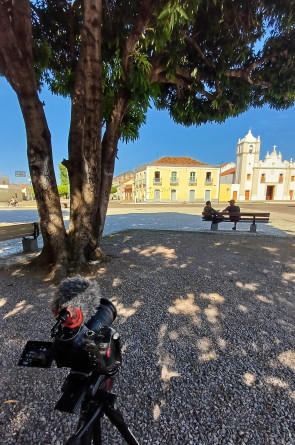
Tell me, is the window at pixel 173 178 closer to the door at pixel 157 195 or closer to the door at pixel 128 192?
the door at pixel 157 195

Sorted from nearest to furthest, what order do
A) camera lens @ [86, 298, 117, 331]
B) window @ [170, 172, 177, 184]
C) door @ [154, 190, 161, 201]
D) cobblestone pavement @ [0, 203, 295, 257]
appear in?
camera lens @ [86, 298, 117, 331], cobblestone pavement @ [0, 203, 295, 257], window @ [170, 172, 177, 184], door @ [154, 190, 161, 201]

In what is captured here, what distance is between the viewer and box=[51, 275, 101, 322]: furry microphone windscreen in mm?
852

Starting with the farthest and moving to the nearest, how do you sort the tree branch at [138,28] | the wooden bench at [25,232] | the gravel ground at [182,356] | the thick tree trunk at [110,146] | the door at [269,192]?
1. the door at [269,192]
2. the wooden bench at [25,232]
3. the thick tree trunk at [110,146]
4. the tree branch at [138,28]
5. the gravel ground at [182,356]

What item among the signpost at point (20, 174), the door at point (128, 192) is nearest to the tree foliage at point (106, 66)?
the door at point (128, 192)

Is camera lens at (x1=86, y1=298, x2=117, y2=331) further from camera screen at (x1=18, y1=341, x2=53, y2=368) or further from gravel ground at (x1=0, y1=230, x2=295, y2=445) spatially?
gravel ground at (x1=0, y1=230, x2=295, y2=445)

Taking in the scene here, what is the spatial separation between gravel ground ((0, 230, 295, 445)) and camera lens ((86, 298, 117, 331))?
96cm

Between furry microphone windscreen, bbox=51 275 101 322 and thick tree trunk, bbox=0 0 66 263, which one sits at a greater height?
thick tree trunk, bbox=0 0 66 263

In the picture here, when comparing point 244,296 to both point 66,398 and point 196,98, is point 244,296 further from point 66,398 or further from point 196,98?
point 196,98

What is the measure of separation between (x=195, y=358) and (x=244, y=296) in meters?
1.59

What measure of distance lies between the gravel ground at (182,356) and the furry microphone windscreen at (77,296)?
113 centimetres

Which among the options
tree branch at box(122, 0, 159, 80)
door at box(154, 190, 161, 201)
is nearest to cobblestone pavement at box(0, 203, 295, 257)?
tree branch at box(122, 0, 159, 80)

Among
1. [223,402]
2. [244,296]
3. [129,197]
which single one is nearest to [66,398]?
[223,402]

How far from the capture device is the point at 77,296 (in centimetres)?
86

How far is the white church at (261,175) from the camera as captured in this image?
1832 inches
